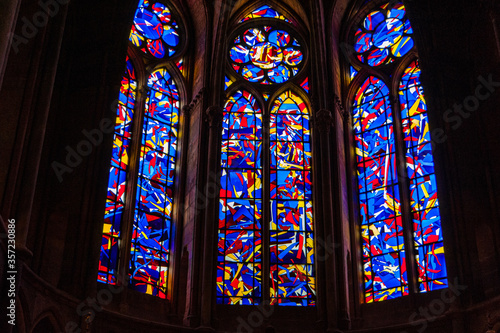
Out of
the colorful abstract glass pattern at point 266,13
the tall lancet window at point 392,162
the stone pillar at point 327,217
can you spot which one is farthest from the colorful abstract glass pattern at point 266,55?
the stone pillar at point 327,217

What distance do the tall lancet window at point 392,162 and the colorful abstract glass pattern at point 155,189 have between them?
3870 mm

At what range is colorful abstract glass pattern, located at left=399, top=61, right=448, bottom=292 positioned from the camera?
1428cm

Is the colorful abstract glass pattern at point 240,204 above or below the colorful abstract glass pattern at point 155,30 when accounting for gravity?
below

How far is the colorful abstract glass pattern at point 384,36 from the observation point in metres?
17.1

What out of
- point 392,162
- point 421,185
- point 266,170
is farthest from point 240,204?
point 421,185

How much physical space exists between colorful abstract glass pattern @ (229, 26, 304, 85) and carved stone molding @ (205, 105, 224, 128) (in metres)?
1.76

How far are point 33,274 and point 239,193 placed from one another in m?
5.75

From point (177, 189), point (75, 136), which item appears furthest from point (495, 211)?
point (75, 136)

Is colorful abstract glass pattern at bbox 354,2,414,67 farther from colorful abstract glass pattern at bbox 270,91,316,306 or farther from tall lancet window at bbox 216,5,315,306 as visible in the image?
colorful abstract glass pattern at bbox 270,91,316,306

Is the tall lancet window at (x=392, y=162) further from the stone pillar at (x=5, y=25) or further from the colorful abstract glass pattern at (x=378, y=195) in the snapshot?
the stone pillar at (x=5, y=25)

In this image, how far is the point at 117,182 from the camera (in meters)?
14.8

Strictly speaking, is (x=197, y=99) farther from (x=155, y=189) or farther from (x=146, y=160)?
(x=155, y=189)

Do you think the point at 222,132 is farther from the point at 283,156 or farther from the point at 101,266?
the point at 101,266

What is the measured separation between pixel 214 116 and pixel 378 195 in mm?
3683
